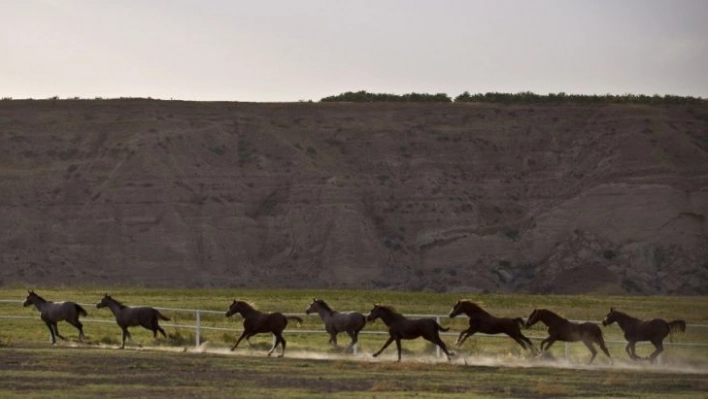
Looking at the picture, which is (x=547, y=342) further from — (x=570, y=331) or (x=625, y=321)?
(x=625, y=321)

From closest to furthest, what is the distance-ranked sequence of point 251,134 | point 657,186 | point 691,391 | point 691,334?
point 691,391
point 691,334
point 657,186
point 251,134

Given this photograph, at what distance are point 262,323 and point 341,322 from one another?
194cm

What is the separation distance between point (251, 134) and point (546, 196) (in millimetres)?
21007

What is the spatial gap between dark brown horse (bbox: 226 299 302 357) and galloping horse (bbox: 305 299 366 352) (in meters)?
0.84

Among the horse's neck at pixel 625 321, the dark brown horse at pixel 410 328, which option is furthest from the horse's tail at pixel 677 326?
the dark brown horse at pixel 410 328

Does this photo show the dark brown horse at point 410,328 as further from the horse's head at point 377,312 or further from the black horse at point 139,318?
the black horse at point 139,318

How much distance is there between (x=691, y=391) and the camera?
1085 inches

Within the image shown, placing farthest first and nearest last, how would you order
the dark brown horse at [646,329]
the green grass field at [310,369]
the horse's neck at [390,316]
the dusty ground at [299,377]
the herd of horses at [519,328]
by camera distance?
the horse's neck at [390,316], the dark brown horse at [646,329], the herd of horses at [519,328], the green grass field at [310,369], the dusty ground at [299,377]

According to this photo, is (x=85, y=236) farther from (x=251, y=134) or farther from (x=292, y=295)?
(x=292, y=295)

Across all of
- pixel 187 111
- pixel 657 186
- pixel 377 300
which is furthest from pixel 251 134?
pixel 377 300

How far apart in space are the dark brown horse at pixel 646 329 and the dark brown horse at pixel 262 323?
7.65 metres

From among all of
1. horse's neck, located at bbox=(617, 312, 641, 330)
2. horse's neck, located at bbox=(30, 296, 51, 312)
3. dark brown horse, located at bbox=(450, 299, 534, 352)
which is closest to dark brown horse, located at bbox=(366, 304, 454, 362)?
dark brown horse, located at bbox=(450, 299, 534, 352)

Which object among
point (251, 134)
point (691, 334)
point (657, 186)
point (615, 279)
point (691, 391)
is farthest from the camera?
point (251, 134)

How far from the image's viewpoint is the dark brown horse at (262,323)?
118 ft
